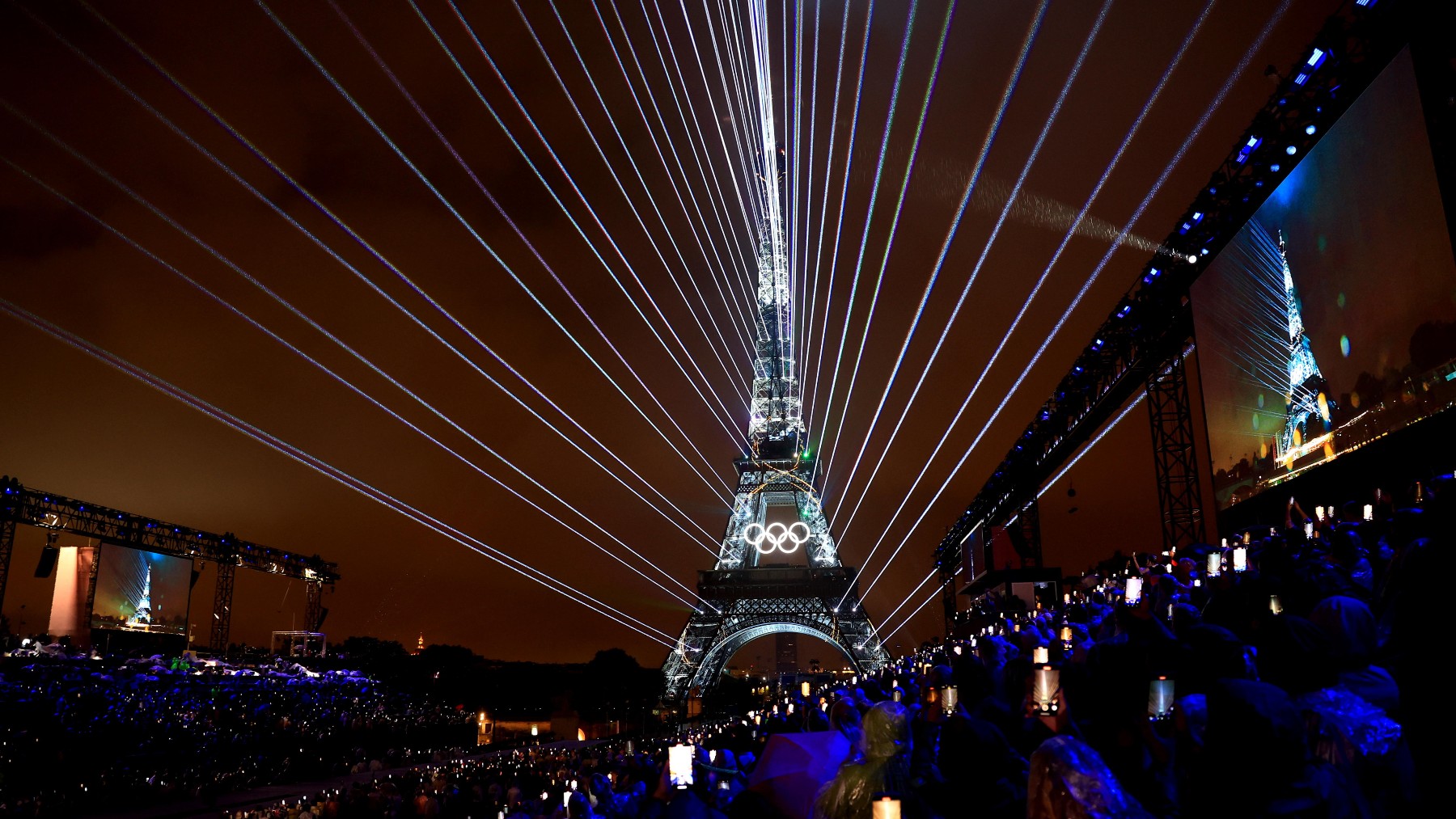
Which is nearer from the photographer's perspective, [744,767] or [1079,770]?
[1079,770]

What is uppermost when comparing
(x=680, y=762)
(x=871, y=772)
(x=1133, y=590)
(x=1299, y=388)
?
(x=1299, y=388)

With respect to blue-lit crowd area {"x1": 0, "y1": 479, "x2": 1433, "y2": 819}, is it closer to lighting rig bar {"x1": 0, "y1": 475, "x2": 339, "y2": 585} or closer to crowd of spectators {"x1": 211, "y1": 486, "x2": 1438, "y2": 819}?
crowd of spectators {"x1": 211, "y1": 486, "x2": 1438, "y2": 819}

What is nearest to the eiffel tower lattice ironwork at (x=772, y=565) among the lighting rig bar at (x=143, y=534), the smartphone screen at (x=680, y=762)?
the lighting rig bar at (x=143, y=534)

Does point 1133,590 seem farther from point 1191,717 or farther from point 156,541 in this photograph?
point 156,541

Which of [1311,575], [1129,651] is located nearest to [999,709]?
[1129,651]

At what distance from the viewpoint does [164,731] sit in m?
26.2

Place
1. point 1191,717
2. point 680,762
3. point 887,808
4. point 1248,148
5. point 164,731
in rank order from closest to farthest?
point 887,808 < point 1191,717 < point 680,762 < point 1248,148 < point 164,731

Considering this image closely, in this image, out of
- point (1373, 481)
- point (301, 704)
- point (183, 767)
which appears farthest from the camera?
point (301, 704)

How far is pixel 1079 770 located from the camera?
2.67 metres

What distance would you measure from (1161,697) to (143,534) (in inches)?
1519

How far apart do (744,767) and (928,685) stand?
2283mm

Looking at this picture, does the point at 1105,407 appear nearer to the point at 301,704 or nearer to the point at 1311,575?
the point at 1311,575

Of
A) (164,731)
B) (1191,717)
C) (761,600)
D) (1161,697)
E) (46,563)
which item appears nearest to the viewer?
(1191,717)

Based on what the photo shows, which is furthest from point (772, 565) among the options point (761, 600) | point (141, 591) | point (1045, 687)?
point (1045, 687)
